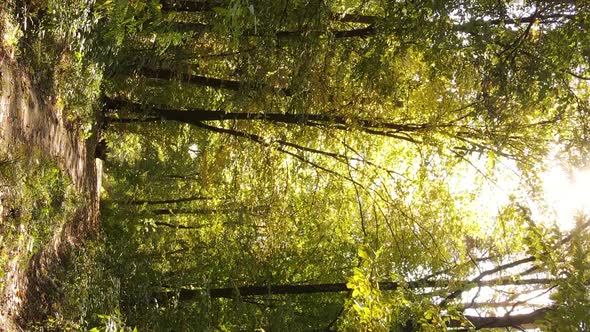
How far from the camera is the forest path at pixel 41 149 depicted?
441 centimetres

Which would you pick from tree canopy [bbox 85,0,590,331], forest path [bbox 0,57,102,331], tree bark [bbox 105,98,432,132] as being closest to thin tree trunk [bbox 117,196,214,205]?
tree canopy [bbox 85,0,590,331]

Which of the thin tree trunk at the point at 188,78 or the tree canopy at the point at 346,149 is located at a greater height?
the thin tree trunk at the point at 188,78

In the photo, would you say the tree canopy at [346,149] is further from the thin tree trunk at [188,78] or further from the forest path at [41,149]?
the forest path at [41,149]

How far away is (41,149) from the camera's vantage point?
5234mm

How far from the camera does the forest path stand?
4410mm

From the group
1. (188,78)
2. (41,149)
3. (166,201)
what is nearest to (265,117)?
(188,78)

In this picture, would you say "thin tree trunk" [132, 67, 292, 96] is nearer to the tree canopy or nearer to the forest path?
the tree canopy

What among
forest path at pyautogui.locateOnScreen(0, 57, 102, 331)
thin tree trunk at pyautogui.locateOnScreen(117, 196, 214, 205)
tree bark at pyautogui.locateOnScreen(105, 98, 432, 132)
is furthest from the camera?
thin tree trunk at pyautogui.locateOnScreen(117, 196, 214, 205)

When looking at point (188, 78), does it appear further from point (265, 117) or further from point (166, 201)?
point (166, 201)

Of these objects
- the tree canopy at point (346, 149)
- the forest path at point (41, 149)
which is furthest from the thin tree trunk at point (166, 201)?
the forest path at point (41, 149)

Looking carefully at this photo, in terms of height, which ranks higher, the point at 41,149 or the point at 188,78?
→ the point at 188,78

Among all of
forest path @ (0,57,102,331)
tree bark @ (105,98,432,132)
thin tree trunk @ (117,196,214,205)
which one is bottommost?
forest path @ (0,57,102,331)

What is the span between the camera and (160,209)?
12.0 meters

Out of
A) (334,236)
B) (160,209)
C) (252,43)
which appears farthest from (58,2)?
(160,209)
